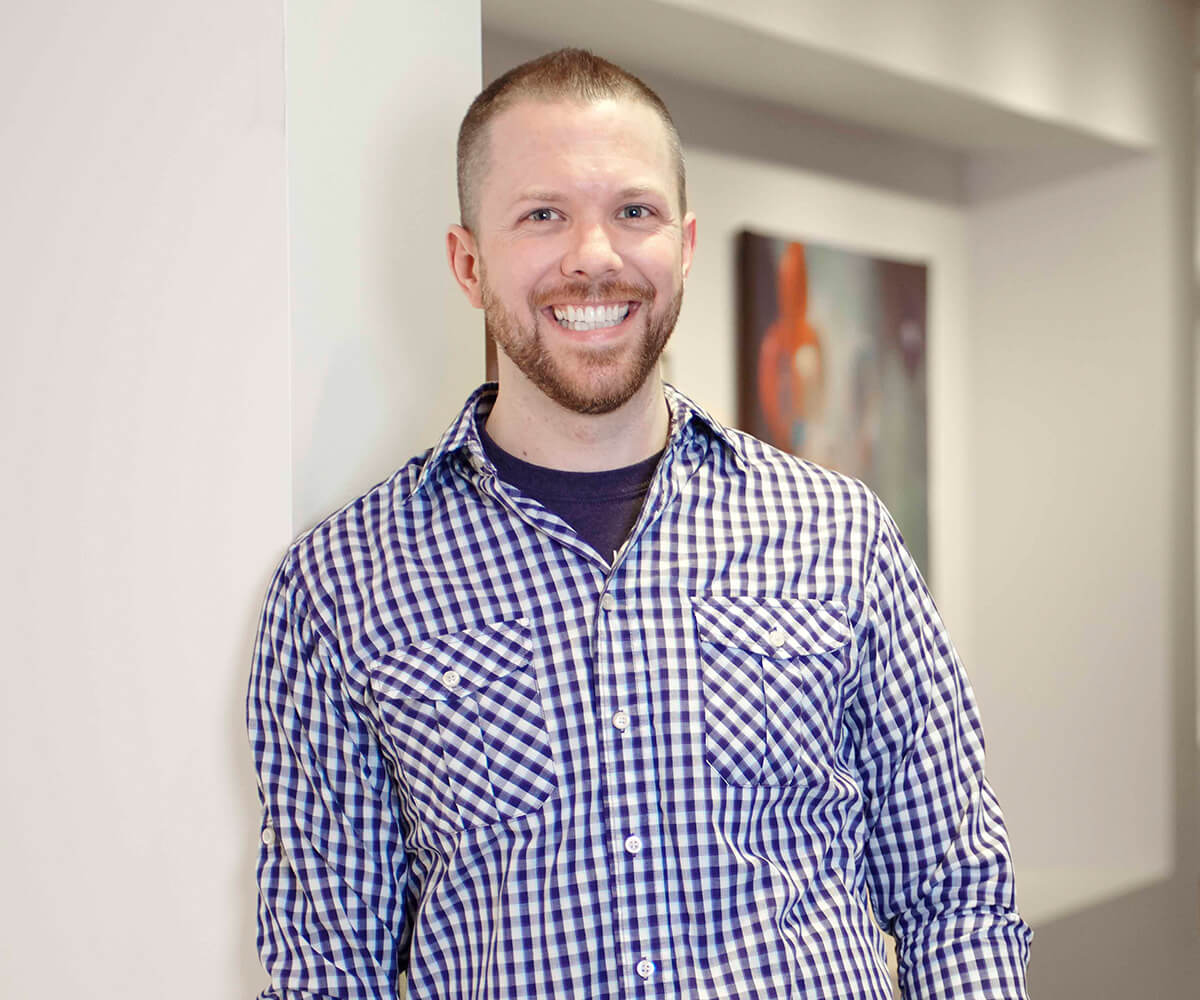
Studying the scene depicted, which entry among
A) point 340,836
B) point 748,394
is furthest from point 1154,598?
point 340,836

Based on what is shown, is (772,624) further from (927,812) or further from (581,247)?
(581,247)

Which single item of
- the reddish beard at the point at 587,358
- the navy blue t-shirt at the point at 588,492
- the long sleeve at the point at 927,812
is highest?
the reddish beard at the point at 587,358

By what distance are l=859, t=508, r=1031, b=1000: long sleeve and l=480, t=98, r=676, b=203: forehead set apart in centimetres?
46

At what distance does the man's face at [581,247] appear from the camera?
4.53 ft

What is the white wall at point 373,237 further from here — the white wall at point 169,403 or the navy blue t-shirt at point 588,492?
the navy blue t-shirt at point 588,492

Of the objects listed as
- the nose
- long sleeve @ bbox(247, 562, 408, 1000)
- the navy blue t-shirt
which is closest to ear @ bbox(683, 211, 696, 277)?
the nose

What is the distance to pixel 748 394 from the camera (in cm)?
365

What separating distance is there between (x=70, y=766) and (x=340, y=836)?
406 millimetres

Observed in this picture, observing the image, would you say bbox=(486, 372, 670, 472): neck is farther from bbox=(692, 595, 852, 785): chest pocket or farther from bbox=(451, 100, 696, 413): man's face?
bbox=(692, 595, 852, 785): chest pocket

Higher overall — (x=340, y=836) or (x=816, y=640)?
(x=816, y=640)

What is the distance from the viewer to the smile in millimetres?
1380

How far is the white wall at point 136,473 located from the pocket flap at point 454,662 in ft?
0.76

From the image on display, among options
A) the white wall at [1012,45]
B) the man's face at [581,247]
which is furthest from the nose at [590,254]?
the white wall at [1012,45]

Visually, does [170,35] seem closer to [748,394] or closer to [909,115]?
[748,394]
